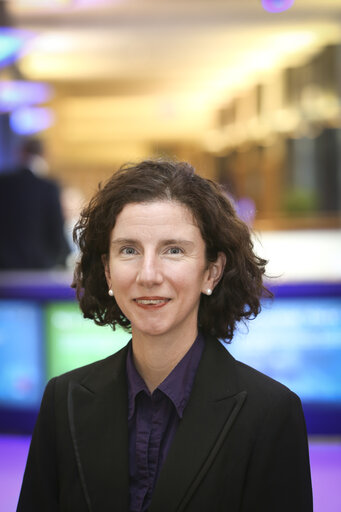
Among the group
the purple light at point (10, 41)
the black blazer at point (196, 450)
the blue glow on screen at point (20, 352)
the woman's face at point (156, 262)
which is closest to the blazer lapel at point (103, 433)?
the black blazer at point (196, 450)

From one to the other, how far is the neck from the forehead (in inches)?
8.8

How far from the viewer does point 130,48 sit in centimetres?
948

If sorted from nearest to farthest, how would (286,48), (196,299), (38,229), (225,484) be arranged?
(225,484) < (196,299) < (38,229) < (286,48)

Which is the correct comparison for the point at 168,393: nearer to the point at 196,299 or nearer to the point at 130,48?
the point at 196,299

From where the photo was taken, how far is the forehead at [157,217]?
4.53 ft

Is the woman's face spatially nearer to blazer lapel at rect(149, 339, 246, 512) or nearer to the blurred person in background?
blazer lapel at rect(149, 339, 246, 512)

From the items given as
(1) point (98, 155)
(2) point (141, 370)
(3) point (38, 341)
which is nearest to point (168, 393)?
(2) point (141, 370)

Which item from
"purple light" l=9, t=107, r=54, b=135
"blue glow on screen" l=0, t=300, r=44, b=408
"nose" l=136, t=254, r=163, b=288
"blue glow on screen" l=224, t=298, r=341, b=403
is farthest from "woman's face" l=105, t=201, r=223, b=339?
"purple light" l=9, t=107, r=54, b=135

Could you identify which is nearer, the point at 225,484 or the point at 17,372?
the point at 225,484

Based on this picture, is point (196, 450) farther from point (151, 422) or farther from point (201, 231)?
point (201, 231)

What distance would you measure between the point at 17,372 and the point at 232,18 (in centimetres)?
439

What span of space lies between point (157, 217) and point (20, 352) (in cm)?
215

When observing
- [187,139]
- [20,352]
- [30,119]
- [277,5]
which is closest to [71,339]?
[20,352]

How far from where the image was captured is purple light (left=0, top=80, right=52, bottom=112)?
9633mm
